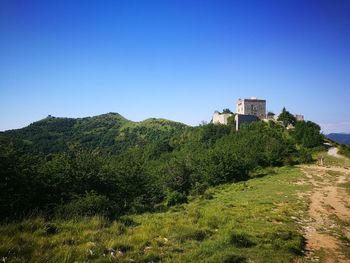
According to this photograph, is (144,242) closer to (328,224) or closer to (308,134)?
(328,224)

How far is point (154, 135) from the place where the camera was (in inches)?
7461

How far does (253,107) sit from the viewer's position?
102875 millimetres

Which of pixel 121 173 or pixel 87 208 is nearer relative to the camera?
pixel 87 208

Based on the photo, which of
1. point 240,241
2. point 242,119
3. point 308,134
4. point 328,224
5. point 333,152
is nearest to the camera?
point 240,241

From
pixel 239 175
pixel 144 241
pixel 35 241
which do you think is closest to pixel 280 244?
pixel 144 241

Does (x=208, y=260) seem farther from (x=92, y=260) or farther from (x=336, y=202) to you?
(x=336, y=202)

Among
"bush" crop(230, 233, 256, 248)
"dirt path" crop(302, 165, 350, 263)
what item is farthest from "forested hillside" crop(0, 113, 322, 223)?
"dirt path" crop(302, 165, 350, 263)

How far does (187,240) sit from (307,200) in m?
15.1

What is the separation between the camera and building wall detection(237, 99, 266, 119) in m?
102

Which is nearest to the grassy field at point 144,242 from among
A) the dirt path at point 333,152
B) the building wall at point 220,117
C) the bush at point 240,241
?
the bush at point 240,241

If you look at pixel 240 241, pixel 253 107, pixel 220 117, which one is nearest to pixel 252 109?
pixel 253 107

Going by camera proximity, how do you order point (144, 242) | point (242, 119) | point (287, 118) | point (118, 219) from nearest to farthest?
point (144, 242) → point (118, 219) → point (287, 118) → point (242, 119)

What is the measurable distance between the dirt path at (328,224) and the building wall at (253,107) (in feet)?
241

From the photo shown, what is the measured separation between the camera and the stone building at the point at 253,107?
102 m
